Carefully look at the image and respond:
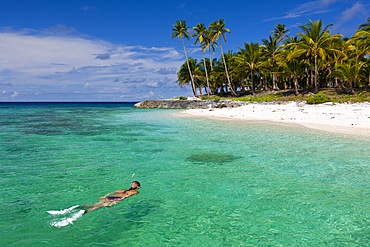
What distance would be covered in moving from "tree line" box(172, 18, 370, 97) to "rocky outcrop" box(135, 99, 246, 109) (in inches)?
348

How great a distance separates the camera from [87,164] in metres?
7.40

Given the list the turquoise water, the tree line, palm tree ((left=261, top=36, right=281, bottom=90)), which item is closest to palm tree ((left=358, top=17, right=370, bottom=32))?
the tree line

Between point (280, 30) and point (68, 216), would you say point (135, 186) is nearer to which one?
point (68, 216)

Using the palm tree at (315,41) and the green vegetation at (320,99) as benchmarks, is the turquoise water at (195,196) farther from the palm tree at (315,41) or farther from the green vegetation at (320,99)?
the palm tree at (315,41)

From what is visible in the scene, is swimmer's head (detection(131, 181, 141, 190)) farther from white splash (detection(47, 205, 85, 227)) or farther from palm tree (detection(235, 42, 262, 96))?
palm tree (detection(235, 42, 262, 96))

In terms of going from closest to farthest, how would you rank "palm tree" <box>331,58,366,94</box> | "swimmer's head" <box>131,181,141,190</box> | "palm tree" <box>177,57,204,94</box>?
"swimmer's head" <box>131,181,141,190</box> → "palm tree" <box>331,58,366,94</box> → "palm tree" <box>177,57,204,94</box>

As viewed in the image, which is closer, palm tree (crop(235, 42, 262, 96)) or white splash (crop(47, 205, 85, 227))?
white splash (crop(47, 205, 85, 227))

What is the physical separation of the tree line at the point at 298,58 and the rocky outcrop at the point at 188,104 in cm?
884

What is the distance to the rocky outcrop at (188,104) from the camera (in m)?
39.2

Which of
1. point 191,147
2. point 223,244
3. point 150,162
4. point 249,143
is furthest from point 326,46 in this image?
point 223,244

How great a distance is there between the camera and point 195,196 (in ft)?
15.9

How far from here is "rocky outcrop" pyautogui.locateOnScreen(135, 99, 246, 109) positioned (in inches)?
1544

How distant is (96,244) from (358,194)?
536 centimetres

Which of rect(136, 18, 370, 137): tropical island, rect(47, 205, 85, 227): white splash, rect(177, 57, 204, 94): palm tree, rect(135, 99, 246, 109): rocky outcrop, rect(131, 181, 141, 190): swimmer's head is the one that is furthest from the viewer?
rect(177, 57, 204, 94): palm tree
